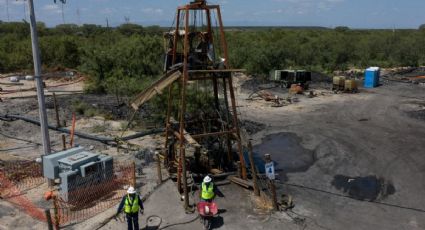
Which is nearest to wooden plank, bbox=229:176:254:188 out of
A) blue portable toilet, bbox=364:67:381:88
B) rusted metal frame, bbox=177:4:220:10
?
rusted metal frame, bbox=177:4:220:10

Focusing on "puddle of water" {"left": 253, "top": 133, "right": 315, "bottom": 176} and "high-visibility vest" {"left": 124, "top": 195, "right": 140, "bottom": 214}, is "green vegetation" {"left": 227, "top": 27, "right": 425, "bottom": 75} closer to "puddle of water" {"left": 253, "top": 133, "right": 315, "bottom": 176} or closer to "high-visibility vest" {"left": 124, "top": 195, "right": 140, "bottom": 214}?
"puddle of water" {"left": 253, "top": 133, "right": 315, "bottom": 176}

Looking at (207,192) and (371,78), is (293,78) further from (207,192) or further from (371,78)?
(207,192)

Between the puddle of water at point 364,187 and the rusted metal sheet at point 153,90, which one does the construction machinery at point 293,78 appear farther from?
the rusted metal sheet at point 153,90

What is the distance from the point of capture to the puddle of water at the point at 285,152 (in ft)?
63.5

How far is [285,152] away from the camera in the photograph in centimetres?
2181

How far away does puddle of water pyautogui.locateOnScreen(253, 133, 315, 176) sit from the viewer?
A: 19.4 meters

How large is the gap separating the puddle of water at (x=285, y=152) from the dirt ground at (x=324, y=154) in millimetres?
51

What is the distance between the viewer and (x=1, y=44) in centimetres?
6047

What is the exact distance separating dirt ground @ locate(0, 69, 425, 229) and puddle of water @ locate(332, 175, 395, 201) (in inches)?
1.6

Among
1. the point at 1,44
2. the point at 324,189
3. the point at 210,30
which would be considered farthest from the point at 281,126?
the point at 1,44

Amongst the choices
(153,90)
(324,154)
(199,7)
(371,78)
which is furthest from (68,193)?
(371,78)

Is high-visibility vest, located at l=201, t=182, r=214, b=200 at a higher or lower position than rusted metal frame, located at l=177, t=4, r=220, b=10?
lower

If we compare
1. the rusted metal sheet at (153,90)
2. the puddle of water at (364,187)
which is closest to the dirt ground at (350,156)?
the puddle of water at (364,187)

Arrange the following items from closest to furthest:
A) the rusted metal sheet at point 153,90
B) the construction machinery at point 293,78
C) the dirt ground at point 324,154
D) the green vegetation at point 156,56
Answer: the dirt ground at point 324,154
the rusted metal sheet at point 153,90
the green vegetation at point 156,56
the construction machinery at point 293,78
